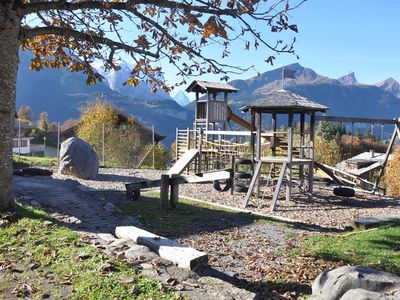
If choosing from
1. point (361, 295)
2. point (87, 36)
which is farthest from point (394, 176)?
point (361, 295)

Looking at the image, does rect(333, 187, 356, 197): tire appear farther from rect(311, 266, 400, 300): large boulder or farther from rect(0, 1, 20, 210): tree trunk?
rect(0, 1, 20, 210): tree trunk

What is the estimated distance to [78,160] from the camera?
18984mm

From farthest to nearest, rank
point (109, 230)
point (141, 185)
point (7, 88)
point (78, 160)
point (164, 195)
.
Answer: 1. point (78, 160)
2. point (141, 185)
3. point (164, 195)
4. point (109, 230)
5. point (7, 88)

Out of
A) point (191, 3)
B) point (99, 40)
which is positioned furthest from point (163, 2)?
point (99, 40)

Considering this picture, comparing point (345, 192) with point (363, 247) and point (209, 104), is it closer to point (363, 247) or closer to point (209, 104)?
point (363, 247)

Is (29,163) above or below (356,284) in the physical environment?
above

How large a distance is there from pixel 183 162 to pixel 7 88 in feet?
45.7

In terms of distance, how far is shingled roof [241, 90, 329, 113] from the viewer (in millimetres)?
16359

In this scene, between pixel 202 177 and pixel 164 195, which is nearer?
pixel 164 195

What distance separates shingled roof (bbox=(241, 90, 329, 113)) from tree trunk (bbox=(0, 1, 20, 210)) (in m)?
10.2

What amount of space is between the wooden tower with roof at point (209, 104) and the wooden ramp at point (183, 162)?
595cm

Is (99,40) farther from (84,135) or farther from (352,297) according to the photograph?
(84,135)

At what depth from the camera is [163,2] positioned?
8.33 m

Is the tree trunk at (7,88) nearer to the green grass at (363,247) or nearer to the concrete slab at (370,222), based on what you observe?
the green grass at (363,247)
